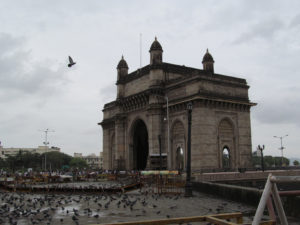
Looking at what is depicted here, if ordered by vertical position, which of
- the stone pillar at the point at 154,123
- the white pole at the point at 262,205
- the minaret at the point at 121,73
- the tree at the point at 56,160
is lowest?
the tree at the point at 56,160

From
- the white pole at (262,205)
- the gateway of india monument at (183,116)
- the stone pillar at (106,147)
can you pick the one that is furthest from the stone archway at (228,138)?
the white pole at (262,205)

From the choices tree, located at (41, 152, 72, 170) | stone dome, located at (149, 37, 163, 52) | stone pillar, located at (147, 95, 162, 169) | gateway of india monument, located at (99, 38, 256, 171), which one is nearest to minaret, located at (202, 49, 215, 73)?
gateway of india monument, located at (99, 38, 256, 171)

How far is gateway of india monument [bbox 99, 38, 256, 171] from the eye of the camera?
39.5 meters

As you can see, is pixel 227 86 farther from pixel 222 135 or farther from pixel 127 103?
pixel 127 103

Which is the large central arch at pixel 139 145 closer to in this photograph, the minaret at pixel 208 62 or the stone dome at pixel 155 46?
the stone dome at pixel 155 46

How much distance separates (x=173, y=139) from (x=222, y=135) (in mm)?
6240

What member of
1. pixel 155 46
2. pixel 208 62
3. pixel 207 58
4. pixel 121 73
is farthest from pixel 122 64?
pixel 208 62

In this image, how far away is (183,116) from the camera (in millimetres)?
41688

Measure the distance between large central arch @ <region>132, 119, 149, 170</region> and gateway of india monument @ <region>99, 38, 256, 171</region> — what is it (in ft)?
0.56

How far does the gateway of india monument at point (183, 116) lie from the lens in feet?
130

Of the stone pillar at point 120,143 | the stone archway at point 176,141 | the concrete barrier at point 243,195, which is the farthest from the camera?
the stone pillar at point 120,143

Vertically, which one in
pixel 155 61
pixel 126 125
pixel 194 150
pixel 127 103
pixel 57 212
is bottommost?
pixel 57 212

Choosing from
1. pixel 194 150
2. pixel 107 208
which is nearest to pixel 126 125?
pixel 194 150

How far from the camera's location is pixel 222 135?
4175 centimetres
